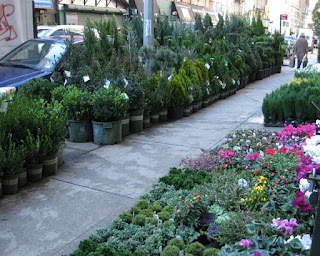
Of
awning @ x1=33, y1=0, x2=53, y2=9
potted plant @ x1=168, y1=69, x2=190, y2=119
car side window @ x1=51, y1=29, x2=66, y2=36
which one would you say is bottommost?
potted plant @ x1=168, y1=69, x2=190, y2=119

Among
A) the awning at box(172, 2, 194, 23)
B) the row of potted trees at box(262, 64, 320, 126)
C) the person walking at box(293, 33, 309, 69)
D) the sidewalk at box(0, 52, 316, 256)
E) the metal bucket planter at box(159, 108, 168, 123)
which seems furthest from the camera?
the awning at box(172, 2, 194, 23)

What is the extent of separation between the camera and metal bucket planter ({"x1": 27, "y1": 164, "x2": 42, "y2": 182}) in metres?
4.79

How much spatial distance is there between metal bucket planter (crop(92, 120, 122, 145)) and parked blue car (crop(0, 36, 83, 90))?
1.87 m

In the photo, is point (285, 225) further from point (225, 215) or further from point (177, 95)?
point (177, 95)

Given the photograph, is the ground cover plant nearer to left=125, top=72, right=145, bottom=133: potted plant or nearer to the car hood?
left=125, top=72, right=145, bottom=133: potted plant

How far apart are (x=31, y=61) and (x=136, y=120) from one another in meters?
2.87

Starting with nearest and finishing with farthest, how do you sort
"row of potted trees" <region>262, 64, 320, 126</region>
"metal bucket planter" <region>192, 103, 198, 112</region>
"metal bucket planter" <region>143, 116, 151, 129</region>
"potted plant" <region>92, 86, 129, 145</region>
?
"potted plant" <region>92, 86, 129, 145</region> < "row of potted trees" <region>262, 64, 320, 126</region> < "metal bucket planter" <region>143, 116, 151, 129</region> < "metal bucket planter" <region>192, 103, 198, 112</region>

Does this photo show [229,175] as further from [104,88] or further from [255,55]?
[255,55]

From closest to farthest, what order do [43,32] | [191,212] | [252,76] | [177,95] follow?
Result: [191,212]
[177,95]
[43,32]
[252,76]

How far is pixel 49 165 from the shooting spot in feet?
16.5

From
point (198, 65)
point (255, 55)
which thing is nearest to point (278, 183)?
point (198, 65)

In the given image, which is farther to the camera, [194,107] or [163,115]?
[194,107]

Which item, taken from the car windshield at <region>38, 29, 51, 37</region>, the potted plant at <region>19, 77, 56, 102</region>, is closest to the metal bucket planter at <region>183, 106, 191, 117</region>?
the potted plant at <region>19, 77, 56, 102</region>

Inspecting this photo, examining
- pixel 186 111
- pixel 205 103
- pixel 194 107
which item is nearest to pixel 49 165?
pixel 186 111
